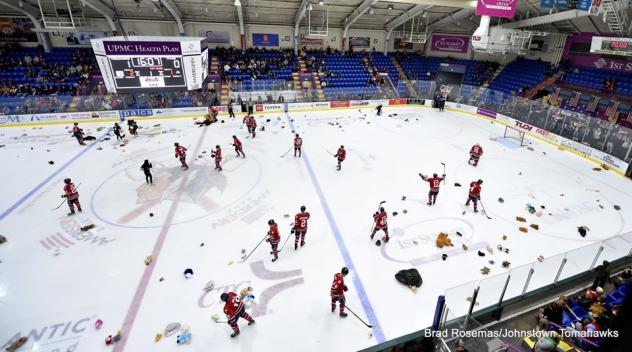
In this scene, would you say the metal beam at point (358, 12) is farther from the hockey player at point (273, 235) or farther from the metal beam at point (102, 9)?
the hockey player at point (273, 235)

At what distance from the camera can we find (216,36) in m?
25.4

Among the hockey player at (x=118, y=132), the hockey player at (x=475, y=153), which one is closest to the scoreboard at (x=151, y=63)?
the hockey player at (x=118, y=132)

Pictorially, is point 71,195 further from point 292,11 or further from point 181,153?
point 292,11

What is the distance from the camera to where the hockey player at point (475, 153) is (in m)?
12.7

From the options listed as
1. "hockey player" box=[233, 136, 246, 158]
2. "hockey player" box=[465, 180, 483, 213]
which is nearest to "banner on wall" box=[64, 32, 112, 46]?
"hockey player" box=[233, 136, 246, 158]

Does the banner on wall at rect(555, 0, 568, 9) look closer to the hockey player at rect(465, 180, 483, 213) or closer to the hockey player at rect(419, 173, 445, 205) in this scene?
the hockey player at rect(465, 180, 483, 213)

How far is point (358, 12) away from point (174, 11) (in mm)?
12515

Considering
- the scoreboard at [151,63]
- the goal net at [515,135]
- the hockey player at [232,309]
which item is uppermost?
the scoreboard at [151,63]

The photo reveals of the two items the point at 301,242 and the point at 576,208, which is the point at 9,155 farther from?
the point at 576,208

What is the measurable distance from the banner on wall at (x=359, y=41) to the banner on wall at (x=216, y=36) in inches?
417

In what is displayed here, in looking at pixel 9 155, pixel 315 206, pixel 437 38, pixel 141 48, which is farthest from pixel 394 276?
pixel 437 38

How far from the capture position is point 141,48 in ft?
34.3

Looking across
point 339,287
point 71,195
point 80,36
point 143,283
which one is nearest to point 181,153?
point 71,195

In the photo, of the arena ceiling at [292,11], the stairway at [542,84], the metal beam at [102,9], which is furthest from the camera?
the stairway at [542,84]
